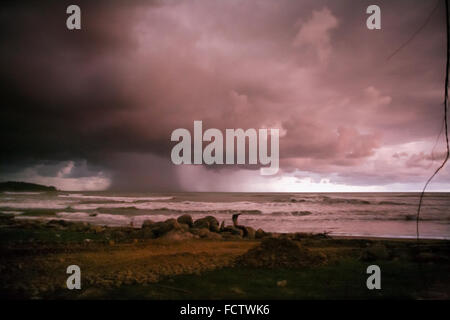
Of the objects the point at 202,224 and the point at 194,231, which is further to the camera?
the point at 202,224

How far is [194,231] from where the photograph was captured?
30.9ft

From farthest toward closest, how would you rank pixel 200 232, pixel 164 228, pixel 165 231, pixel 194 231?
1. pixel 194 231
2. pixel 200 232
3. pixel 164 228
4. pixel 165 231

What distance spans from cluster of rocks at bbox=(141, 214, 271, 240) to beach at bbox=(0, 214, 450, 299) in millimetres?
288

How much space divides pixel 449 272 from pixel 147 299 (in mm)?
5340

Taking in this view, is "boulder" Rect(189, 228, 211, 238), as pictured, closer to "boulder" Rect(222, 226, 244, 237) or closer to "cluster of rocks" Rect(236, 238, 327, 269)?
"boulder" Rect(222, 226, 244, 237)

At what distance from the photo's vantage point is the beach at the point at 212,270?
4410 millimetres

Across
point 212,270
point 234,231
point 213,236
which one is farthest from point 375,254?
point 234,231

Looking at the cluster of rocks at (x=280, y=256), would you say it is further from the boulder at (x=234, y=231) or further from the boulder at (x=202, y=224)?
the boulder at (x=202, y=224)

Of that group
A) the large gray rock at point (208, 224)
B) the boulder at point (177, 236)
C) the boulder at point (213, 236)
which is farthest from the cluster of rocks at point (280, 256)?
the large gray rock at point (208, 224)

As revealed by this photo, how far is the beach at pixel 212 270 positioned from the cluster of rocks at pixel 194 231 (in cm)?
29

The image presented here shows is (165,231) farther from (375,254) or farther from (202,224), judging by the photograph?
(375,254)

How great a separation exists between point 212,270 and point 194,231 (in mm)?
4059
